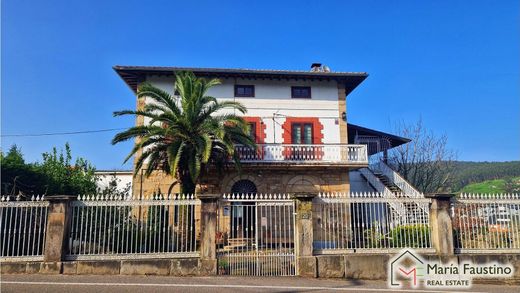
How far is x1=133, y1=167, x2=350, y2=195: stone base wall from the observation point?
57.5 feet

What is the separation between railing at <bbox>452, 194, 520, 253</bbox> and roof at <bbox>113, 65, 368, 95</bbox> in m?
10.7

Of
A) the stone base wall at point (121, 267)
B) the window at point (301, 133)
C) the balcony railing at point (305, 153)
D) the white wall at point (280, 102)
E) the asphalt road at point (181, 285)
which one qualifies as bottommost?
the asphalt road at point (181, 285)

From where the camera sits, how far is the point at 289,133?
19.0 meters

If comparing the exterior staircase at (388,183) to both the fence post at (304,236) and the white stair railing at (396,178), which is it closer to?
the white stair railing at (396,178)

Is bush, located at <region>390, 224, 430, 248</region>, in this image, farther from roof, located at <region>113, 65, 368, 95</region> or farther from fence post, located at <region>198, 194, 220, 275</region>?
roof, located at <region>113, 65, 368, 95</region>

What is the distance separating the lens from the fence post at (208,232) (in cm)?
888

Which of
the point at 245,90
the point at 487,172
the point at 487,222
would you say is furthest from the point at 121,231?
the point at 487,172

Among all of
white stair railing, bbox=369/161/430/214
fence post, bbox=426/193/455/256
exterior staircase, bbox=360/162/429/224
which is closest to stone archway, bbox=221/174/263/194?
exterior staircase, bbox=360/162/429/224

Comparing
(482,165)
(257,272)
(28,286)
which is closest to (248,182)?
(257,272)

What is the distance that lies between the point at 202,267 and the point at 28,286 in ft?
12.2

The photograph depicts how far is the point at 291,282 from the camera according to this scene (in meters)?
8.34

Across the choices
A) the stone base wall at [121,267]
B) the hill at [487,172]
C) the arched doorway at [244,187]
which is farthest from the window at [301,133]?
the hill at [487,172]

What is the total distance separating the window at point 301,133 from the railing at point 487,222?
9864mm

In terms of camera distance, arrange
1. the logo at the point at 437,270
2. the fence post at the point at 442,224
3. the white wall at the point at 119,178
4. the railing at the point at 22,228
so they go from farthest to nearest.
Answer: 1. the white wall at the point at 119,178
2. the fence post at the point at 442,224
3. the logo at the point at 437,270
4. the railing at the point at 22,228
